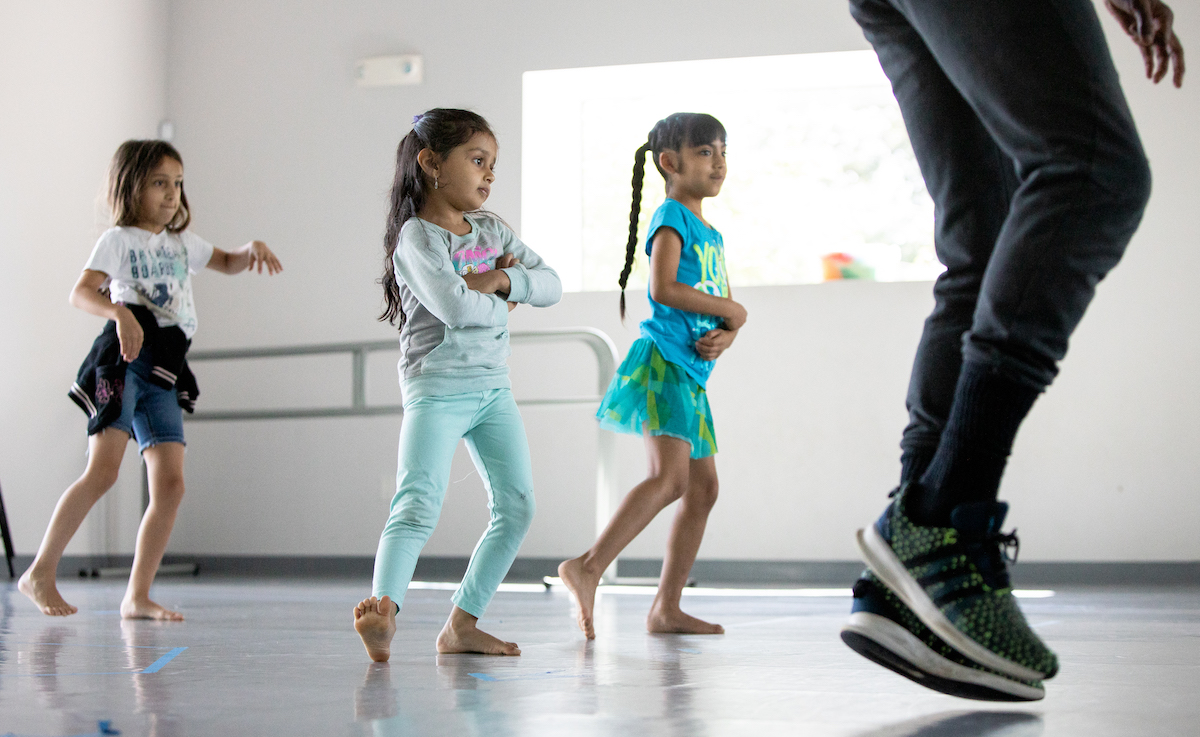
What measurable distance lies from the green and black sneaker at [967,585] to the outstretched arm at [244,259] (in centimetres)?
181

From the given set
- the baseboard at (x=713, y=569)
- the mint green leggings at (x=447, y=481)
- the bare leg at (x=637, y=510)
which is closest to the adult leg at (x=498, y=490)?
the mint green leggings at (x=447, y=481)

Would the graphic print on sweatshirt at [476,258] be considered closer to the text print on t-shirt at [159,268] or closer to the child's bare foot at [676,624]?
the child's bare foot at [676,624]

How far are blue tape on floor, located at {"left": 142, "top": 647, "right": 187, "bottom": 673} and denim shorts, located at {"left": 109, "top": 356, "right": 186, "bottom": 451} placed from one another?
34.7 inches

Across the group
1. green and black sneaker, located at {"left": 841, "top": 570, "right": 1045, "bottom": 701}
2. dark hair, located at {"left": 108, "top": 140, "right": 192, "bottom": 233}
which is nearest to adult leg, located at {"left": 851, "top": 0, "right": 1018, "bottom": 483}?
green and black sneaker, located at {"left": 841, "top": 570, "right": 1045, "bottom": 701}

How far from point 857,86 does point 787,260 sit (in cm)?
76

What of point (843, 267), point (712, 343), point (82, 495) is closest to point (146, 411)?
point (82, 495)

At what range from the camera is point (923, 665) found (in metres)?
0.85

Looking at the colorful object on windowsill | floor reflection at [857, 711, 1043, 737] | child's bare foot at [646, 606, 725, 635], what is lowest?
child's bare foot at [646, 606, 725, 635]

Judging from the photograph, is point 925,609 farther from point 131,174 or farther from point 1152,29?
point 131,174

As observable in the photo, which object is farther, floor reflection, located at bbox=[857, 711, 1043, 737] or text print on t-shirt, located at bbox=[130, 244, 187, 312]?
text print on t-shirt, located at bbox=[130, 244, 187, 312]

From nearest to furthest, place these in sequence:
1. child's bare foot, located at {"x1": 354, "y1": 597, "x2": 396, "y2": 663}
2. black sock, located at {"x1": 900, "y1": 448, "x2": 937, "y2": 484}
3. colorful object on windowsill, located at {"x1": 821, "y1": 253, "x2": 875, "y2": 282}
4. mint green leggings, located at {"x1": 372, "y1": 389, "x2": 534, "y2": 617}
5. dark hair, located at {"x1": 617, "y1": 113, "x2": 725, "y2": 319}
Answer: black sock, located at {"x1": 900, "y1": 448, "x2": 937, "y2": 484} → child's bare foot, located at {"x1": 354, "y1": 597, "x2": 396, "y2": 663} → mint green leggings, located at {"x1": 372, "y1": 389, "x2": 534, "y2": 617} → dark hair, located at {"x1": 617, "y1": 113, "x2": 725, "y2": 319} → colorful object on windowsill, located at {"x1": 821, "y1": 253, "x2": 875, "y2": 282}

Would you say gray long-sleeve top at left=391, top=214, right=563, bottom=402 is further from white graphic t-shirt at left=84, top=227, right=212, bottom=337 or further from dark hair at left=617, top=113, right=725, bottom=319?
white graphic t-shirt at left=84, top=227, right=212, bottom=337

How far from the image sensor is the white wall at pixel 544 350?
12.2 feet

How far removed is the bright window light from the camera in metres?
4.12
